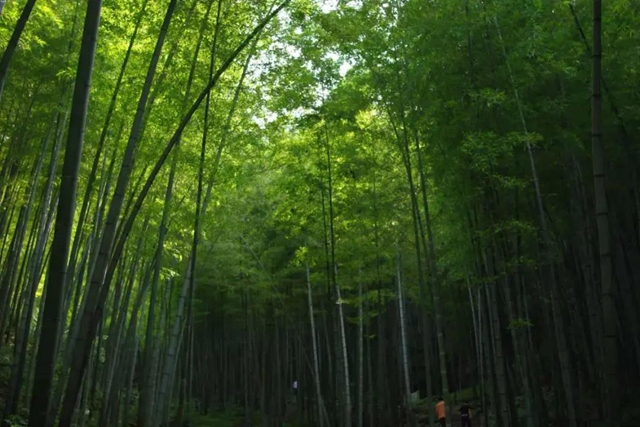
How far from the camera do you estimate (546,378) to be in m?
10.9

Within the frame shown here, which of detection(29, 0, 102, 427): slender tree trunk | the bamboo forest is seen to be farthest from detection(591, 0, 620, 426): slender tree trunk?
detection(29, 0, 102, 427): slender tree trunk

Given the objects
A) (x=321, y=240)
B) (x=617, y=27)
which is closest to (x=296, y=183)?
(x=321, y=240)

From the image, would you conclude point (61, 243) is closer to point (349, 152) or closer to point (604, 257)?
point (604, 257)

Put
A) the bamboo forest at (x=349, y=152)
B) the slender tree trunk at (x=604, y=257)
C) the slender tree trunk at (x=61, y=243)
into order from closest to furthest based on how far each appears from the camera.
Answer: the slender tree trunk at (x=61, y=243) < the slender tree trunk at (x=604, y=257) < the bamboo forest at (x=349, y=152)

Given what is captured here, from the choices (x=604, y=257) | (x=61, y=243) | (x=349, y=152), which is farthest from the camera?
(x=349, y=152)

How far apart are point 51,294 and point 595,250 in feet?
20.4

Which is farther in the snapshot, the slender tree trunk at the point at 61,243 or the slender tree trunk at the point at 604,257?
the slender tree trunk at the point at 604,257

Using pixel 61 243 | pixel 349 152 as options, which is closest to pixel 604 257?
pixel 61 243

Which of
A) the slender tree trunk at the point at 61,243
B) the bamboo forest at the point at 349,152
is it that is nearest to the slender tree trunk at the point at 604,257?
the bamboo forest at the point at 349,152

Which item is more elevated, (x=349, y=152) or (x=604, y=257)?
(x=349, y=152)

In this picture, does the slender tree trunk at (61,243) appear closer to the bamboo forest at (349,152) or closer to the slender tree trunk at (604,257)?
the bamboo forest at (349,152)

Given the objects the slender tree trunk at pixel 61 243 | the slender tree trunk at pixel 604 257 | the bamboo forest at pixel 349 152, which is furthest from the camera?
the bamboo forest at pixel 349 152

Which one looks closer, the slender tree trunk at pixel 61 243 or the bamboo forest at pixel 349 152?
the slender tree trunk at pixel 61 243

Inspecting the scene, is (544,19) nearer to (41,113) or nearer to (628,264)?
(628,264)
